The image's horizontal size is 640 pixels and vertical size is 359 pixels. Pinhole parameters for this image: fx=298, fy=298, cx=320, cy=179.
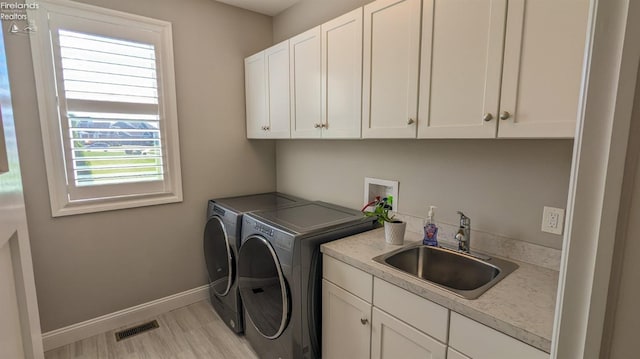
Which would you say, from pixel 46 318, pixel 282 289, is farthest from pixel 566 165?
pixel 46 318

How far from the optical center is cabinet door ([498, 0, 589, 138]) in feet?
3.17

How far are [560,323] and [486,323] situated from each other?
2.05ft

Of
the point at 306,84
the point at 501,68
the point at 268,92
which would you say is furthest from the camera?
the point at 268,92

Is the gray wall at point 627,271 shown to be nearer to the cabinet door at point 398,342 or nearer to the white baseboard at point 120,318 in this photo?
the cabinet door at point 398,342

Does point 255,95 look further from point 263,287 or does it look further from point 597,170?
point 597,170

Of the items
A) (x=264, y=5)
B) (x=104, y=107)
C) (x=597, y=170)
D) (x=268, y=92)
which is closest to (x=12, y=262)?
(x=597, y=170)

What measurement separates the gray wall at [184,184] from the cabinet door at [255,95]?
0.31ft

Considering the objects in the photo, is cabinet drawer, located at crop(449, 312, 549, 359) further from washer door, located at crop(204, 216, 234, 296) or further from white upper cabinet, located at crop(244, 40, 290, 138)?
white upper cabinet, located at crop(244, 40, 290, 138)

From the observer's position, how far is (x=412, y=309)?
3.94 ft

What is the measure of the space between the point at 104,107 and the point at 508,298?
8.55ft

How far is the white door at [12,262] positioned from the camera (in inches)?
20.5

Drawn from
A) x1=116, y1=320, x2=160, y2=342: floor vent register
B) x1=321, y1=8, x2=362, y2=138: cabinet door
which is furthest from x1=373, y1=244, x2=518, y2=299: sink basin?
x1=116, y1=320, x2=160, y2=342: floor vent register

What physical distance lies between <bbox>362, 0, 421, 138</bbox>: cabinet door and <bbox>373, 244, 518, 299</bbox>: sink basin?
615 mm

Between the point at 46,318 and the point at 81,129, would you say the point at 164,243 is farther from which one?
the point at 81,129
